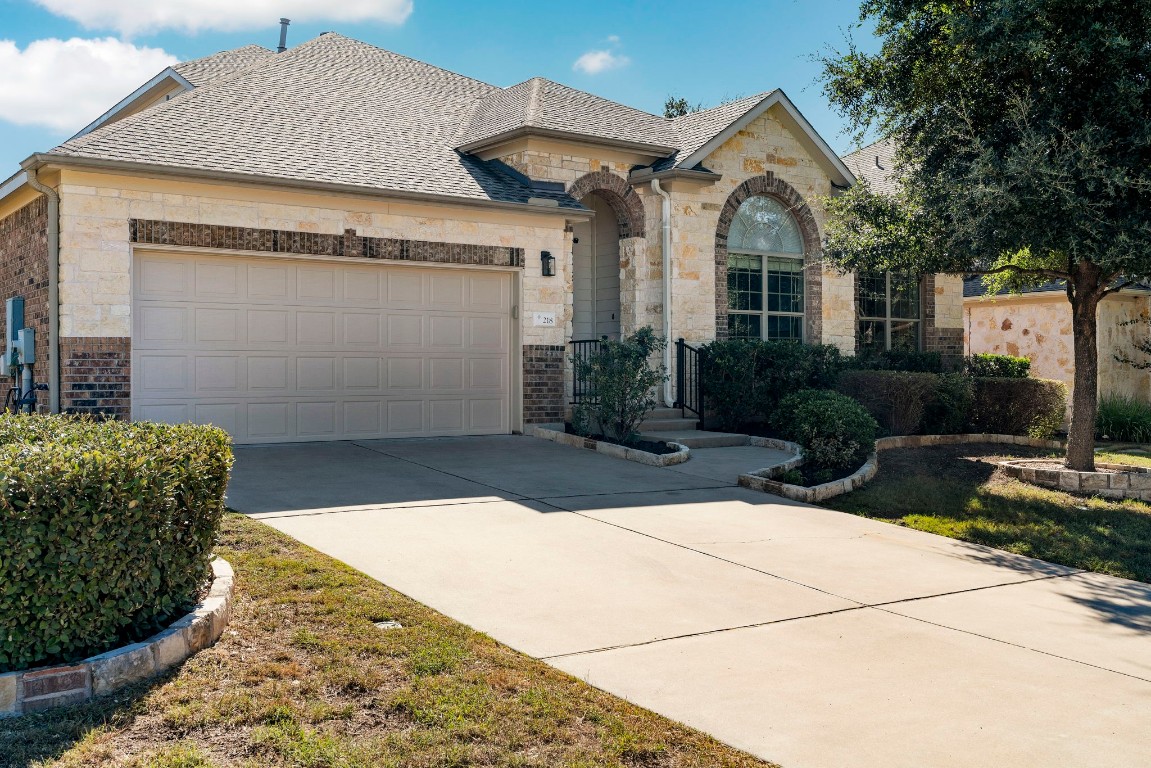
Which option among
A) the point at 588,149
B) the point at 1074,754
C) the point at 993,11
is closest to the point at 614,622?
the point at 1074,754

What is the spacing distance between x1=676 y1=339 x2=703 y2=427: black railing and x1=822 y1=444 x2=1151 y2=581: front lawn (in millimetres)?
3827

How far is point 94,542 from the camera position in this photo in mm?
4449

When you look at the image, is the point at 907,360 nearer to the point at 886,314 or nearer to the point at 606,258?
the point at 886,314

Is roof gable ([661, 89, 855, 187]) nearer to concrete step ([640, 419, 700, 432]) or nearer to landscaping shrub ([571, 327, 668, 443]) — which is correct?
concrete step ([640, 419, 700, 432])

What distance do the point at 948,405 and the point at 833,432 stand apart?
4.09 m

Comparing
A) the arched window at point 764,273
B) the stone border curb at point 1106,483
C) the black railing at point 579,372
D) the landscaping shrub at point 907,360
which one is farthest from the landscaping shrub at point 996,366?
the stone border curb at point 1106,483

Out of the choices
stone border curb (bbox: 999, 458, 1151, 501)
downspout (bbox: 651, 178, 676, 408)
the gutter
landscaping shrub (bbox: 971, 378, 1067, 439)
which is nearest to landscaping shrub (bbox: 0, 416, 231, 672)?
the gutter

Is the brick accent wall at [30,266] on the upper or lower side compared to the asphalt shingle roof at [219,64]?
lower

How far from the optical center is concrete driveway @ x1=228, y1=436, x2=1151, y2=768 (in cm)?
439

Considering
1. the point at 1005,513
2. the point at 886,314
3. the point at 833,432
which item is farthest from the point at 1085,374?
the point at 886,314

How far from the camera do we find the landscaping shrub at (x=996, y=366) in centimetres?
1919

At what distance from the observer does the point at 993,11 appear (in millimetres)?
10328

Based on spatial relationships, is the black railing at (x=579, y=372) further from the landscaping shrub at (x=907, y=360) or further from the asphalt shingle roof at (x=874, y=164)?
the asphalt shingle roof at (x=874, y=164)

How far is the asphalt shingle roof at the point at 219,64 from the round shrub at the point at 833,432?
11.9 metres
